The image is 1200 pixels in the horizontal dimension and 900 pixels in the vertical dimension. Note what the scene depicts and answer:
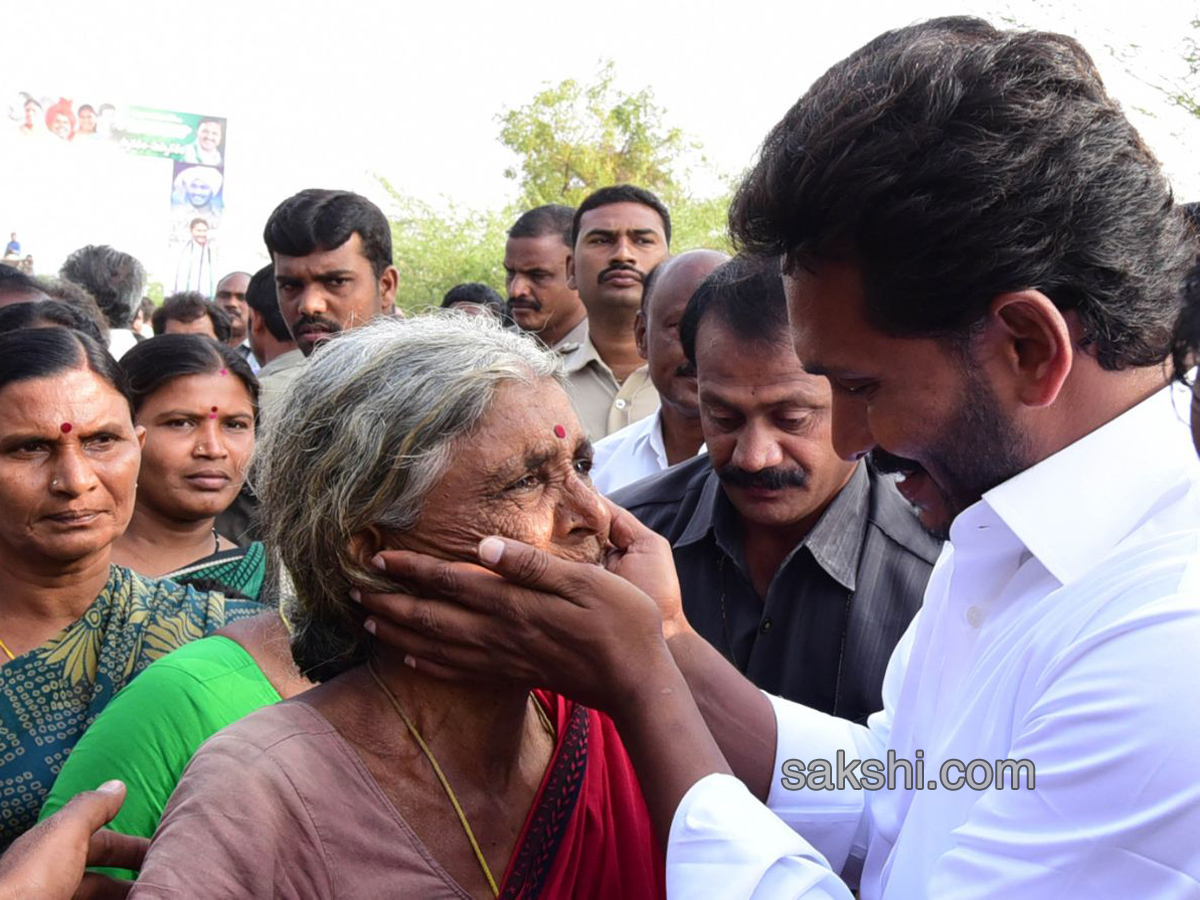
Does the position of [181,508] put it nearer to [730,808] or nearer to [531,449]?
[531,449]

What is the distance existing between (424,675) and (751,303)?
5.83ft

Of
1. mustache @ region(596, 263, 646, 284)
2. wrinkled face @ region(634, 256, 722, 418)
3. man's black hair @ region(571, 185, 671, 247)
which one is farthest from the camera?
Result: man's black hair @ region(571, 185, 671, 247)

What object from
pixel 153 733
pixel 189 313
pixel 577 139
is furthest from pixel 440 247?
pixel 153 733

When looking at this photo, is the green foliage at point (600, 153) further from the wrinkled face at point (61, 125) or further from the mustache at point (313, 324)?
the mustache at point (313, 324)

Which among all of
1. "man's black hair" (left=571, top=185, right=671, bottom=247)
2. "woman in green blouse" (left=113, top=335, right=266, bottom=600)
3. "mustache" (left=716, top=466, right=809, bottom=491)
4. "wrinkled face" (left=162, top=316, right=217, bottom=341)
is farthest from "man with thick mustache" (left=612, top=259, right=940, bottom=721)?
"wrinkled face" (left=162, top=316, right=217, bottom=341)

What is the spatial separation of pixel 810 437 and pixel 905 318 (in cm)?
159

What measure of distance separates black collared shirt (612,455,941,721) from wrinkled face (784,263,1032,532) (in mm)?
1228

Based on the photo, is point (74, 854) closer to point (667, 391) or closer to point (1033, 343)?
point (1033, 343)

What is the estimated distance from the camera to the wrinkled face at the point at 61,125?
23672 millimetres

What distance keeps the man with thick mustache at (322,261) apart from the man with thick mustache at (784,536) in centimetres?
306

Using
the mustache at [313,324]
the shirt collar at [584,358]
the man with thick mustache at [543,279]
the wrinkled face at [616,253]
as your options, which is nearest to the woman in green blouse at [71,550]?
the mustache at [313,324]

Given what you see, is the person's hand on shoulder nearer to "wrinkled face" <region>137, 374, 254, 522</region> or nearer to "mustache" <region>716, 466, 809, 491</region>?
"mustache" <region>716, 466, 809, 491</region>

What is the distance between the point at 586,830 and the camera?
249 centimetres

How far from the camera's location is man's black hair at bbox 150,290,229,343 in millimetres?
10312
